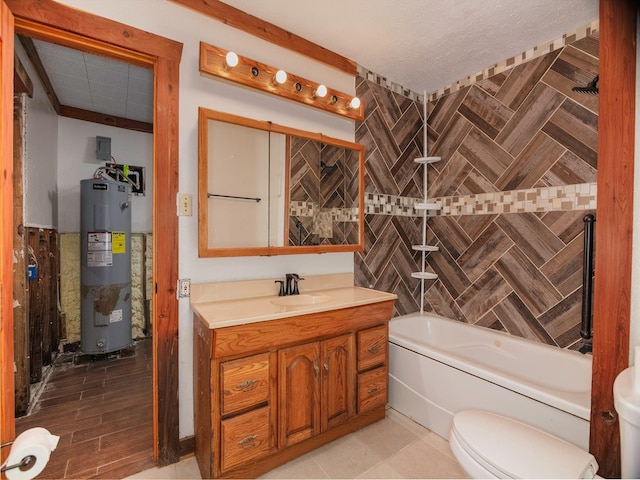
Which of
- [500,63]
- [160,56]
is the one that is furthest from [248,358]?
[500,63]

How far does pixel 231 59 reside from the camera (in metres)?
1.81

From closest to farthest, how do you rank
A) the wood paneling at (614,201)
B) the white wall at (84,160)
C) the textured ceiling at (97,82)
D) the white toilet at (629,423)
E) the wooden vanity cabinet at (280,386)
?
1. the white toilet at (629,423)
2. the wood paneling at (614,201)
3. the wooden vanity cabinet at (280,386)
4. the textured ceiling at (97,82)
5. the white wall at (84,160)

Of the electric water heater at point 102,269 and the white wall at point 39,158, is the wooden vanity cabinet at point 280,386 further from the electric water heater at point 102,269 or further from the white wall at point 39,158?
the white wall at point 39,158

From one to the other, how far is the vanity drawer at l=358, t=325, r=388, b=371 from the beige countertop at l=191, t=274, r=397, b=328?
0.21 metres

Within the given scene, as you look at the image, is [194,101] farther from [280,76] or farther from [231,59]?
Result: [280,76]

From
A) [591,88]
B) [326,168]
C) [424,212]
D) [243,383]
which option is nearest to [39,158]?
[326,168]

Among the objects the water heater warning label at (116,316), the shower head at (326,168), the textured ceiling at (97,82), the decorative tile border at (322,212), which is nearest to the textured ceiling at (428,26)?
the shower head at (326,168)

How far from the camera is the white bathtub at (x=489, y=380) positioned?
1.54m

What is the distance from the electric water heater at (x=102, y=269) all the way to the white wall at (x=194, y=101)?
→ 1823 mm

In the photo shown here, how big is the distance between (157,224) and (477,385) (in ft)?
6.84

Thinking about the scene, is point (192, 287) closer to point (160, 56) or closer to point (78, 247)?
A: point (160, 56)

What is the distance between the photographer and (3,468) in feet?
3.08

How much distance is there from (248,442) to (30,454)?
89 centimetres

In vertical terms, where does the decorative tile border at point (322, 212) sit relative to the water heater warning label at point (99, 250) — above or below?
above
